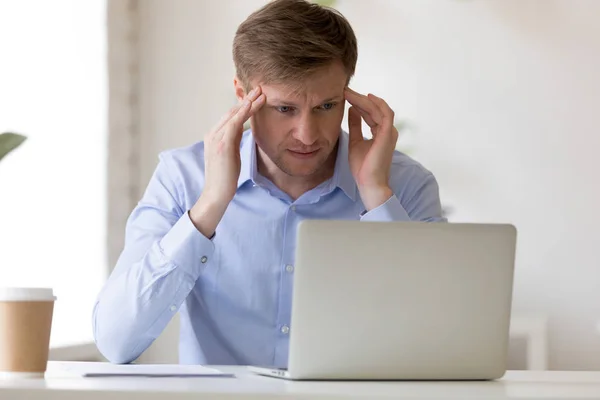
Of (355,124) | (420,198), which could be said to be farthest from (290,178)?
(420,198)

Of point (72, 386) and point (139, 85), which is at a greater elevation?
point (139, 85)

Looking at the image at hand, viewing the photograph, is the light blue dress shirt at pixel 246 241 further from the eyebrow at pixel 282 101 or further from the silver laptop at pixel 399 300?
the silver laptop at pixel 399 300

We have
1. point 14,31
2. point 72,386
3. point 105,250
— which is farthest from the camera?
point 105,250

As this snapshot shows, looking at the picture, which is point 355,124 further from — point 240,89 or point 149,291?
point 149,291

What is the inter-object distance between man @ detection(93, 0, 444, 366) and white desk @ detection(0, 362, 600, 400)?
1.73 feet

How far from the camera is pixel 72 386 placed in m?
1.16

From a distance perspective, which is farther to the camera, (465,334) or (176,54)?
(176,54)

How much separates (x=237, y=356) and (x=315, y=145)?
0.49 m

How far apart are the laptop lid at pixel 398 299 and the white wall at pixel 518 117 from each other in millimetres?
2338

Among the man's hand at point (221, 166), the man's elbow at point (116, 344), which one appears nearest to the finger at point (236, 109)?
the man's hand at point (221, 166)

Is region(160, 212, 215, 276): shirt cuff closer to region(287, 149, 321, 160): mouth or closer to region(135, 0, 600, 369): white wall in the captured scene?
region(287, 149, 321, 160): mouth

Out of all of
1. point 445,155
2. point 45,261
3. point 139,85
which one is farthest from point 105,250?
point 445,155

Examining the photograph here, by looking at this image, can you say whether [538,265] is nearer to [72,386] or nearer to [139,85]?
[139,85]

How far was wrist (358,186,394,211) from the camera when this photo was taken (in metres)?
1.95
